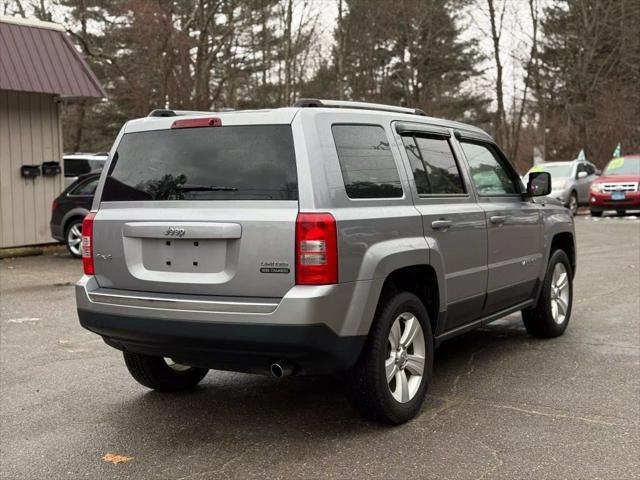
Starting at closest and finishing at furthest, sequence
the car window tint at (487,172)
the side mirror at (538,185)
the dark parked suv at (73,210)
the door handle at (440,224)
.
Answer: the door handle at (440,224) → the car window tint at (487,172) → the side mirror at (538,185) → the dark parked suv at (73,210)

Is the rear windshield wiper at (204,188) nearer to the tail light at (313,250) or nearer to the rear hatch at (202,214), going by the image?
the rear hatch at (202,214)

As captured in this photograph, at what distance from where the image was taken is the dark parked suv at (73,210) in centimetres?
1337

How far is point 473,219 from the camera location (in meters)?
5.25

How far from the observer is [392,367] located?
4375mm

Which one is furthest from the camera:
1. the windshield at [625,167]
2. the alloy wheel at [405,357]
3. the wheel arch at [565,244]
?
the windshield at [625,167]

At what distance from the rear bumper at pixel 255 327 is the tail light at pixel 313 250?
0.06 metres

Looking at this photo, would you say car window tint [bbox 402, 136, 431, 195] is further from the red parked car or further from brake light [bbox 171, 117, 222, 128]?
the red parked car

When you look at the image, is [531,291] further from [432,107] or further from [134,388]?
[432,107]

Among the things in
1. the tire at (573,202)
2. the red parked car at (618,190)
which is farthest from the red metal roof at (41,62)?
the tire at (573,202)

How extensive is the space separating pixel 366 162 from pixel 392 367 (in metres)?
1.21

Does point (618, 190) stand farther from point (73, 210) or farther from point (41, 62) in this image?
point (41, 62)

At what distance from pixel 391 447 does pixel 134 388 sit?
2148 millimetres

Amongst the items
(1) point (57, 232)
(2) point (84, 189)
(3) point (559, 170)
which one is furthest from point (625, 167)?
(1) point (57, 232)

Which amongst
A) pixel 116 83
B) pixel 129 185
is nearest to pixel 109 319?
pixel 129 185
